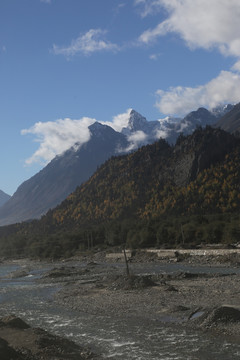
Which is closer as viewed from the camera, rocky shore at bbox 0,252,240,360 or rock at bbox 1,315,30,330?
rocky shore at bbox 0,252,240,360

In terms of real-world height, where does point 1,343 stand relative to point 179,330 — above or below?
above

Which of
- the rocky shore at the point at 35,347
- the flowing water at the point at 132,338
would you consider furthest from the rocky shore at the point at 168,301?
the rocky shore at the point at 35,347

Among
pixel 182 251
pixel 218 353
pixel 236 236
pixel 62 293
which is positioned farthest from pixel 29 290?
pixel 236 236

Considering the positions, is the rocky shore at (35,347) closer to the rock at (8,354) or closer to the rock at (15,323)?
the rock at (8,354)

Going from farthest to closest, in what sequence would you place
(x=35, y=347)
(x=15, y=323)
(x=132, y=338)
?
(x=15, y=323) < (x=132, y=338) < (x=35, y=347)

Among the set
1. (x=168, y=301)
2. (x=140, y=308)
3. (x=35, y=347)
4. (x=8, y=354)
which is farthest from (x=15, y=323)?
(x=168, y=301)

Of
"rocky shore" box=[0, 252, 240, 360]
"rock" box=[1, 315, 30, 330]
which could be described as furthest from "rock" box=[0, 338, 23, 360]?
"rock" box=[1, 315, 30, 330]

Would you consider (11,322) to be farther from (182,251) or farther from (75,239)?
(75,239)

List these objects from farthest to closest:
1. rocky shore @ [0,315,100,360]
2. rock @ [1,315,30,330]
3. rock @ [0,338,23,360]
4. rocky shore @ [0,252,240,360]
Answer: rock @ [1,315,30,330]
rocky shore @ [0,252,240,360]
rocky shore @ [0,315,100,360]
rock @ [0,338,23,360]

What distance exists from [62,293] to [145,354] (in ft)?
94.2

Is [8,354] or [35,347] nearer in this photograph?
[8,354]

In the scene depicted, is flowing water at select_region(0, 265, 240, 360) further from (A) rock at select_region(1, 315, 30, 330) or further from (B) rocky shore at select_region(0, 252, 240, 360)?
(A) rock at select_region(1, 315, 30, 330)

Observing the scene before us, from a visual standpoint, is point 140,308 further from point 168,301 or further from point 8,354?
point 8,354

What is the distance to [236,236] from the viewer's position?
105125 mm
